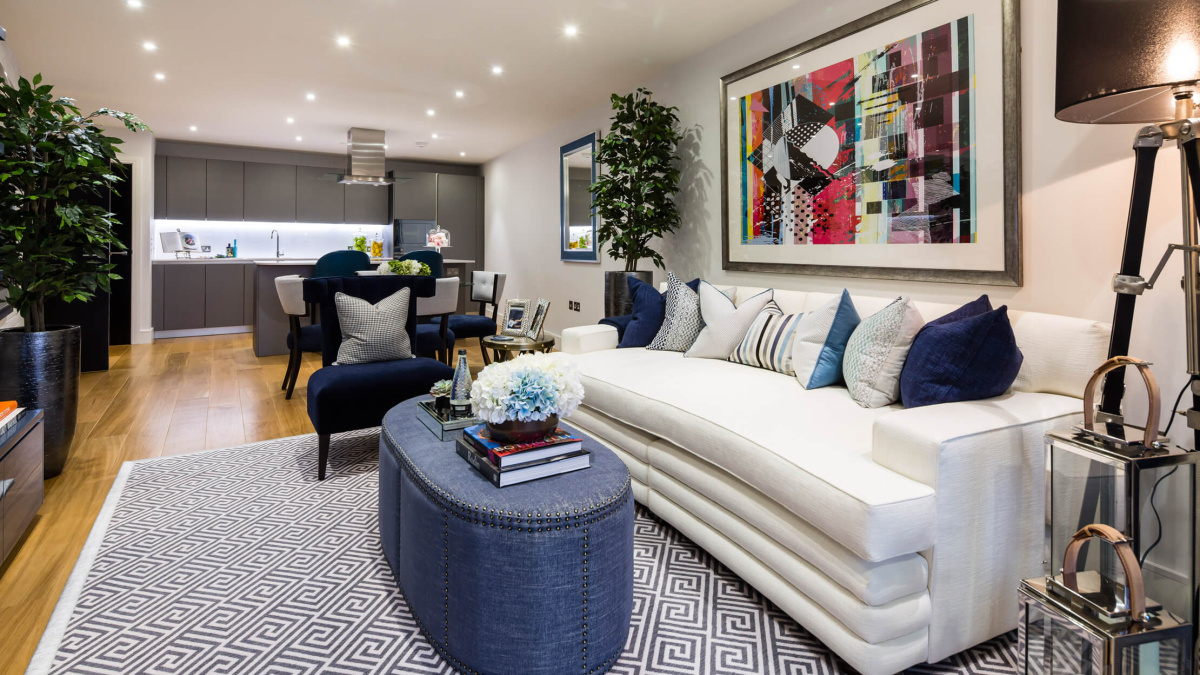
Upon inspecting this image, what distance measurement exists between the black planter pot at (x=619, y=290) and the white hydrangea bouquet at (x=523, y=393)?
104 inches

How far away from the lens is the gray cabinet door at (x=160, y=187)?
7.53 m

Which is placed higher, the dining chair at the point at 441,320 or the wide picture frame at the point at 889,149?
the wide picture frame at the point at 889,149

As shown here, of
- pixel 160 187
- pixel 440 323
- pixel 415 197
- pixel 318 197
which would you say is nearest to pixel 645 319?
pixel 440 323

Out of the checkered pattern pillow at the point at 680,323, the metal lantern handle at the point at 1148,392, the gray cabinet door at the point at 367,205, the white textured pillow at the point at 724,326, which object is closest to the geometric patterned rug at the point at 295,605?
the metal lantern handle at the point at 1148,392

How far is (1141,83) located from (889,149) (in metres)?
1.62

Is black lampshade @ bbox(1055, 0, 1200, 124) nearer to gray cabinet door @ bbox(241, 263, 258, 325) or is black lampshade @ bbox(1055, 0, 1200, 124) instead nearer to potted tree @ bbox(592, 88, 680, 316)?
potted tree @ bbox(592, 88, 680, 316)

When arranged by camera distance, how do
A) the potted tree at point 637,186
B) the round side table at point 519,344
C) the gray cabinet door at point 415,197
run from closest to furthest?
the round side table at point 519,344 → the potted tree at point 637,186 → the gray cabinet door at point 415,197

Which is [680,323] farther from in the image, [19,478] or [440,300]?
[19,478]

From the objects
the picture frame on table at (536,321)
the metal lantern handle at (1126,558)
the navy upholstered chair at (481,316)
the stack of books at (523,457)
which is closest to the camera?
the metal lantern handle at (1126,558)

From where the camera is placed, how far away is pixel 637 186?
4.20 metres

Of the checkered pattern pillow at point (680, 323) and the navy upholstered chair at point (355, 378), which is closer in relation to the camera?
the navy upholstered chair at point (355, 378)

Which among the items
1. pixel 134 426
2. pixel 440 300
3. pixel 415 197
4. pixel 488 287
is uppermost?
pixel 415 197

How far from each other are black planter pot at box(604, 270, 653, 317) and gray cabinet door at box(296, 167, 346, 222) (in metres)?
5.78

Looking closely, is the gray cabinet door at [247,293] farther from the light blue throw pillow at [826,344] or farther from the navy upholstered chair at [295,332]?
the light blue throw pillow at [826,344]
